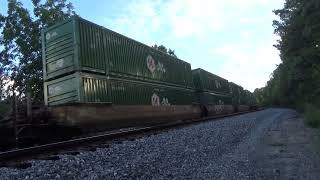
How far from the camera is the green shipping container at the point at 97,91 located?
43.1ft

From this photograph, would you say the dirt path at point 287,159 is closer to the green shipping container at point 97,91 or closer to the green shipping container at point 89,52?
the green shipping container at point 97,91

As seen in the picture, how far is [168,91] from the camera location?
822 inches

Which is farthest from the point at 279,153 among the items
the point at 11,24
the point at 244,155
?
the point at 11,24

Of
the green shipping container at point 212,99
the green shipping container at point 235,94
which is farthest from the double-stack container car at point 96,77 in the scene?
the green shipping container at point 235,94

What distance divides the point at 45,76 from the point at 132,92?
3.73 m

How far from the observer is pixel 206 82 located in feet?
96.3

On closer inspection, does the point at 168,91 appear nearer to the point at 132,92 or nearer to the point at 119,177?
the point at 132,92

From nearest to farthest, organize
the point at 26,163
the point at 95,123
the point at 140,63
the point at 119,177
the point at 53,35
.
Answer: the point at 119,177
the point at 26,163
the point at 95,123
the point at 53,35
the point at 140,63

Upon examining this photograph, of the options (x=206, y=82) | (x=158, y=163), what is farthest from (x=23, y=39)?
(x=158, y=163)

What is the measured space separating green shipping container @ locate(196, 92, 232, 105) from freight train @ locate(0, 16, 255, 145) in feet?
21.1

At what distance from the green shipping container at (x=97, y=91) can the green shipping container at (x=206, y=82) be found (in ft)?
31.2

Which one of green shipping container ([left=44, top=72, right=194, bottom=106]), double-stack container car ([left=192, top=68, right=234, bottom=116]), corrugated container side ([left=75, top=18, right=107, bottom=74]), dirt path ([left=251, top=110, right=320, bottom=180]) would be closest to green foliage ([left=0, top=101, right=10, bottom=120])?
green shipping container ([left=44, top=72, right=194, bottom=106])

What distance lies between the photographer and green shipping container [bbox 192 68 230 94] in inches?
1093

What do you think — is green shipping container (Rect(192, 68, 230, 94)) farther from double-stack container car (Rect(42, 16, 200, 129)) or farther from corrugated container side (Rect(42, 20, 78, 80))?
corrugated container side (Rect(42, 20, 78, 80))
